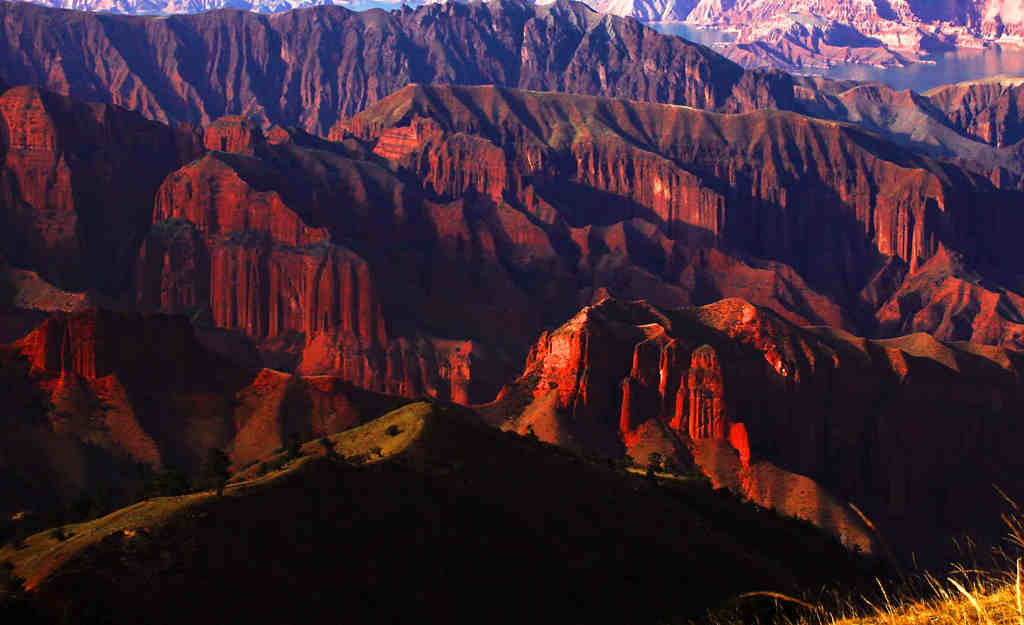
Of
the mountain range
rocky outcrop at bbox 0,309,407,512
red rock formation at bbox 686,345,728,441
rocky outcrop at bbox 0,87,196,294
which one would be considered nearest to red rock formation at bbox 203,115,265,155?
the mountain range

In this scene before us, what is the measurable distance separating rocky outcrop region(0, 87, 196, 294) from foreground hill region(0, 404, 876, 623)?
87682 millimetres

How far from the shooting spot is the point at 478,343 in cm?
14175

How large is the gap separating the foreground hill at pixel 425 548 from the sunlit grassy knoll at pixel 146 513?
0.54ft

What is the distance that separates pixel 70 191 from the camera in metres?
153

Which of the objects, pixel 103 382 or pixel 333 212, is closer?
pixel 103 382

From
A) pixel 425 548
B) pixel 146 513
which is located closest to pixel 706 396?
pixel 425 548

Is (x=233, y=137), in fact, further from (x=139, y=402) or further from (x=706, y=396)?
(x=706, y=396)

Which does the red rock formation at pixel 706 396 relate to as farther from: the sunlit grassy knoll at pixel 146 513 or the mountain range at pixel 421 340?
the sunlit grassy knoll at pixel 146 513

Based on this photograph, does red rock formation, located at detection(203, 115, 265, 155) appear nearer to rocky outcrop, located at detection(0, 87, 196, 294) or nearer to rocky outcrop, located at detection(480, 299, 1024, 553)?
rocky outcrop, located at detection(0, 87, 196, 294)

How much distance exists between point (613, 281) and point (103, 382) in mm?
87522

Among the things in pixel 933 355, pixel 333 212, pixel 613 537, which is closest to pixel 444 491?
pixel 613 537

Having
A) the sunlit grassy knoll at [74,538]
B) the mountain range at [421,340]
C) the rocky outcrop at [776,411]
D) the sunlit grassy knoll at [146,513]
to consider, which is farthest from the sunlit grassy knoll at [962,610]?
the rocky outcrop at [776,411]

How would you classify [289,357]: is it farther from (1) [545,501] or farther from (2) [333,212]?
(1) [545,501]

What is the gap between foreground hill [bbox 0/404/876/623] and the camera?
4397 centimetres
